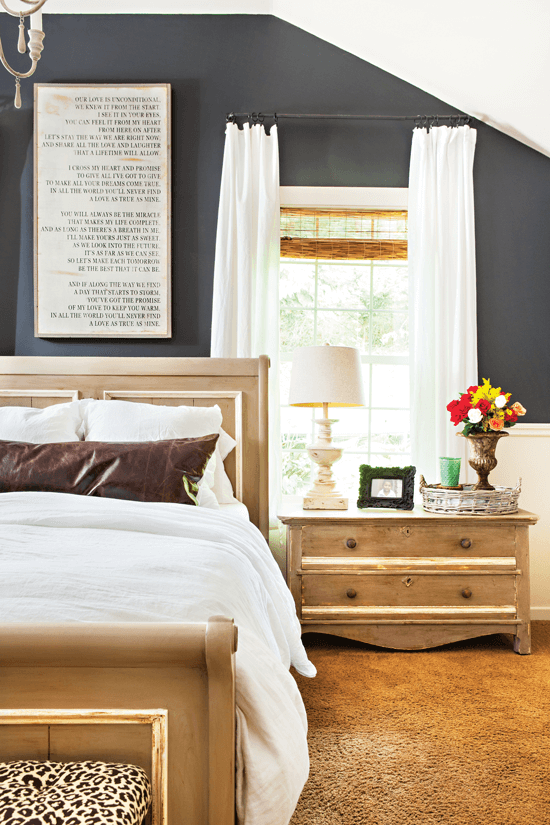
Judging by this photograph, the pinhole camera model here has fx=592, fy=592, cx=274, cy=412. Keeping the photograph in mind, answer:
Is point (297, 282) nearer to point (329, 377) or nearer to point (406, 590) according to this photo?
point (329, 377)

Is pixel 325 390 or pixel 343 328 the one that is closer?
pixel 325 390

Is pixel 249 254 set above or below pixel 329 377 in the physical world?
above

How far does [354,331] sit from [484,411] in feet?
2.87

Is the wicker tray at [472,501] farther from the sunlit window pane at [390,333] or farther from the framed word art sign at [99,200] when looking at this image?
the framed word art sign at [99,200]

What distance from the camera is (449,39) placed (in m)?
2.68

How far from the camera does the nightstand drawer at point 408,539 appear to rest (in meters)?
2.57

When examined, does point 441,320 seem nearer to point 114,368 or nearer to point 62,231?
point 114,368

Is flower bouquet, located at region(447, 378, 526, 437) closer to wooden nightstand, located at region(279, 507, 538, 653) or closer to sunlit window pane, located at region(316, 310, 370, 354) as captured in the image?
wooden nightstand, located at region(279, 507, 538, 653)

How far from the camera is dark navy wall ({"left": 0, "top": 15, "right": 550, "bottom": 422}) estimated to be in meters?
3.04

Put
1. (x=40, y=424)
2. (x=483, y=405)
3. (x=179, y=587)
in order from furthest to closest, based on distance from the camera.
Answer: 1. (x=483, y=405)
2. (x=40, y=424)
3. (x=179, y=587)

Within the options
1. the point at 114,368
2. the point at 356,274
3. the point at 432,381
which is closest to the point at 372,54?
the point at 356,274

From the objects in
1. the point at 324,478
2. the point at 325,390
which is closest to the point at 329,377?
the point at 325,390

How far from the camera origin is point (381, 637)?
253cm

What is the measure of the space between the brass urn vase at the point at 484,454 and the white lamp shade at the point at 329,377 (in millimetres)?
559
